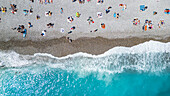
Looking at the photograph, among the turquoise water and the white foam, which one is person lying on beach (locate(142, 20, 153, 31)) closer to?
the white foam

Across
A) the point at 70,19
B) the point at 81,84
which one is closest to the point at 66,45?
the point at 70,19

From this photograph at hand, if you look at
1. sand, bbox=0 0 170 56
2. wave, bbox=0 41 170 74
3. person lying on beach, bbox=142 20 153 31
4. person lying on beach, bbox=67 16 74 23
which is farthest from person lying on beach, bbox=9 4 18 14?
person lying on beach, bbox=142 20 153 31

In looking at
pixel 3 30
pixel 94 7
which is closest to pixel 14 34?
pixel 3 30

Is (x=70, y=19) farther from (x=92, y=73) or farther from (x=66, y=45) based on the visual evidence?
(x=92, y=73)

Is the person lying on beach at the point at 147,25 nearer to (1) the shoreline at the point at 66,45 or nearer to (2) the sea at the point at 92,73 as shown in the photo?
(1) the shoreline at the point at 66,45

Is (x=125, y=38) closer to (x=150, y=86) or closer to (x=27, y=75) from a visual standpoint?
(x=150, y=86)

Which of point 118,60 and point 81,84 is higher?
point 118,60
